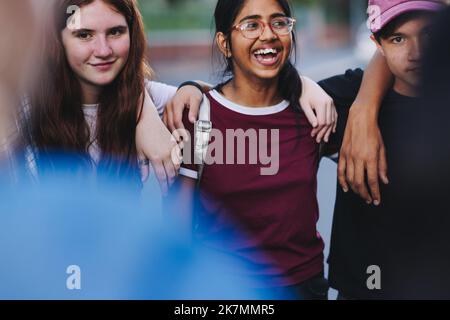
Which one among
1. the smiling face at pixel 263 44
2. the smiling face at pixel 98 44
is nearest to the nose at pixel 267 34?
the smiling face at pixel 263 44

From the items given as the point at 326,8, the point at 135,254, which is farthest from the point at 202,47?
the point at 135,254

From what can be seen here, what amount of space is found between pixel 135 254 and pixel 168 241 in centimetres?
12

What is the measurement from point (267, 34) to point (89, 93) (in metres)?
0.55

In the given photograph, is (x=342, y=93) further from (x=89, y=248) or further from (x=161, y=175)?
(x=89, y=248)

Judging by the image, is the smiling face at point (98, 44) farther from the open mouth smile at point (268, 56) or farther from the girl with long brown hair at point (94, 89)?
the open mouth smile at point (268, 56)

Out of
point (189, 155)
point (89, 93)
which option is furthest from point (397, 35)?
point (89, 93)

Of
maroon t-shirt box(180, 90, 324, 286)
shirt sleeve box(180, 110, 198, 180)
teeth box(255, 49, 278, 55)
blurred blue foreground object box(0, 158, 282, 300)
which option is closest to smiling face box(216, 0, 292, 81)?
teeth box(255, 49, 278, 55)

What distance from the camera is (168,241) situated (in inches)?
79.8

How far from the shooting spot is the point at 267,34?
1.87 metres

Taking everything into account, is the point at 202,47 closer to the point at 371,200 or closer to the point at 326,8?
the point at 326,8

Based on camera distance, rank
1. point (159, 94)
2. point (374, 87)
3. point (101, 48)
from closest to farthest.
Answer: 1. point (101, 48)
2. point (374, 87)
3. point (159, 94)

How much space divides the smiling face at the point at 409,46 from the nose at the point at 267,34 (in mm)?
324

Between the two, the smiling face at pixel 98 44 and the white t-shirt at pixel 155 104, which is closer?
the smiling face at pixel 98 44

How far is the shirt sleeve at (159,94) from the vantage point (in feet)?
6.69
